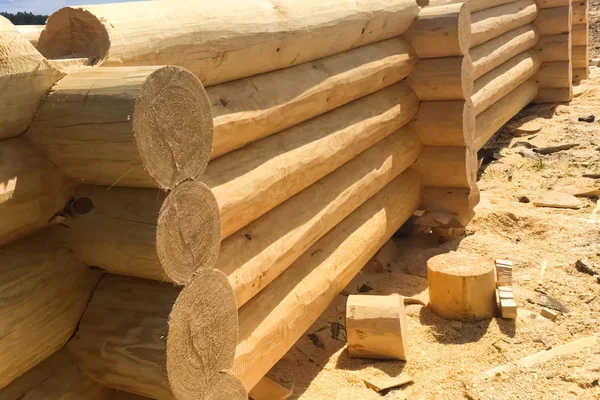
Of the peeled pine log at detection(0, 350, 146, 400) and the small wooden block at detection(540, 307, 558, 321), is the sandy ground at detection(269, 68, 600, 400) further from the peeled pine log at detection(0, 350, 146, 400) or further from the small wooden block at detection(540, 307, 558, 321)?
the peeled pine log at detection(0, 350, 146, 400)

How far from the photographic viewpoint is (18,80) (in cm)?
192

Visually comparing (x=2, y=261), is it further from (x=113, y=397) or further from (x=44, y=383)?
(x=113, y=397)

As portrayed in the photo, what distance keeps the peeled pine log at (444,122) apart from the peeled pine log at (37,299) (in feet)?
12.7

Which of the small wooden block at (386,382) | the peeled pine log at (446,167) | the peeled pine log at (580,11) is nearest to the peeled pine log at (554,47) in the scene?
the peeled pine log at (580,11)

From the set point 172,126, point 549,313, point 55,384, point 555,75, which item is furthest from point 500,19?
point 55,384

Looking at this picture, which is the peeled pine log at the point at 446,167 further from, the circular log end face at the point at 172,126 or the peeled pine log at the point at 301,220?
the circular log end face at the point at 172,126

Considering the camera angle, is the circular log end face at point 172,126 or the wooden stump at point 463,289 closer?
the circular log end face at point 172,126

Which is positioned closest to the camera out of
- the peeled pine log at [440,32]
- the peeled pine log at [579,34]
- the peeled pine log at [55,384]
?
the peeled pine log at [55,384]

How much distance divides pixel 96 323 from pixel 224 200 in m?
0.87

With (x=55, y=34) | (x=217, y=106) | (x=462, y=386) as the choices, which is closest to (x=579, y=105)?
(x=462, y=386)

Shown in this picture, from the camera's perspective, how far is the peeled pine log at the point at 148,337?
207cm

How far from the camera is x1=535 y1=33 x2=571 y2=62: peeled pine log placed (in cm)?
1010

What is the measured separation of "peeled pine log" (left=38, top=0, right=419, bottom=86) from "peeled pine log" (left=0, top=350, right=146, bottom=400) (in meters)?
1.13

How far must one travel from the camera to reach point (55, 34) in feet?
7.72
